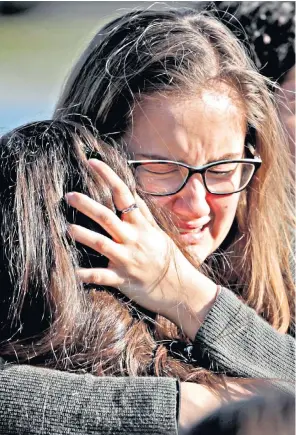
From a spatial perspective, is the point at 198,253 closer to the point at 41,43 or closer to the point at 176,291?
the point at 176,291

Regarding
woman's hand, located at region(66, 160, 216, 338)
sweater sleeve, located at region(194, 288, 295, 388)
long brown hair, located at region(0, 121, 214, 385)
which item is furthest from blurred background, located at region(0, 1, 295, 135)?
sweater sleeve, located at region(194, 288, 295, 388)

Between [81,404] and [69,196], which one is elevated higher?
[69,196]

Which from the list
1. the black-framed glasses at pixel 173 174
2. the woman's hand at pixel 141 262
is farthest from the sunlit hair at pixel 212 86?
the woman's hand at pixel 141 262

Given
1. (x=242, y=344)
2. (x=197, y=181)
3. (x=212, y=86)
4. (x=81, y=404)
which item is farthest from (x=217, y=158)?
(x=81, y=404)

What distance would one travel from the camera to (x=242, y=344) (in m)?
1.59

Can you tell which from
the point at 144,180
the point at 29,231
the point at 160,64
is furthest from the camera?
the point at 160,64

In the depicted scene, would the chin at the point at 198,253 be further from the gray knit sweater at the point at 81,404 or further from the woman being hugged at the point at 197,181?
the gray knit sweater at the point at 81,404

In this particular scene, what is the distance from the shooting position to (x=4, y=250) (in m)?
1.48

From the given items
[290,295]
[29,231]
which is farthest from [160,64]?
[290,295]

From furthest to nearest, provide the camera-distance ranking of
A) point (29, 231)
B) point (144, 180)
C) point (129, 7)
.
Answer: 1. point (129, 7)
2. point (144, 180)
3. point (29, 231)

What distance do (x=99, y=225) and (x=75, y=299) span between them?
173 millimetres

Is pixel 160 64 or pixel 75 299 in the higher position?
pixel 160 64

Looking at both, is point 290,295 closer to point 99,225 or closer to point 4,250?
point 99,225

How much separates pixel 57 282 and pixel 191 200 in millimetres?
409
